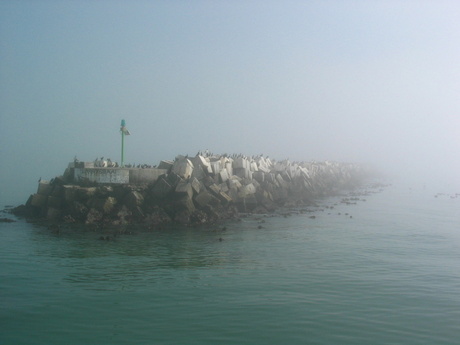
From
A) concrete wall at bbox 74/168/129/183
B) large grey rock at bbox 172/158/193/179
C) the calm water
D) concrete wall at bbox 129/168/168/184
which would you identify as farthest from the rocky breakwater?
the calm water

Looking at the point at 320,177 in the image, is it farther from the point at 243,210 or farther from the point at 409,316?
the point at 409,316

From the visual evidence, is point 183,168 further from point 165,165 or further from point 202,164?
point 202,164

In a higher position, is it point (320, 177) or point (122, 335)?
point (320, 177)

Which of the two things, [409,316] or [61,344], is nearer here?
[61,344]

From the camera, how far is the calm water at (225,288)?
726cm

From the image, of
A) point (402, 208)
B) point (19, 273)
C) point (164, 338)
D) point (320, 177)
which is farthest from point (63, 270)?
point (320, 177)

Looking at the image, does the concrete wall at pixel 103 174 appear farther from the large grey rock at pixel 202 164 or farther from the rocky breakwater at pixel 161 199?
the large grey rock at pixel 202 164

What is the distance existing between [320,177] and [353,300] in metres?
35.7

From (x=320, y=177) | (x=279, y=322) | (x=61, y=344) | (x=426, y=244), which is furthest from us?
(x=320, y=177)

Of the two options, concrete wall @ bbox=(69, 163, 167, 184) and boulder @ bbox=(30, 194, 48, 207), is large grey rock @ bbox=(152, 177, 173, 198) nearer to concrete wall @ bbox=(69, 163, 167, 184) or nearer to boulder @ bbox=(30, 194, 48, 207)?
concrete wall @ bbox=(69, 163, 167, 184)

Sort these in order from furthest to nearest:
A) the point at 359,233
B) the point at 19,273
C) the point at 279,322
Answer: the point at 359,233
the point at 19,273
the point at 279,322

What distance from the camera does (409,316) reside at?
8.06m

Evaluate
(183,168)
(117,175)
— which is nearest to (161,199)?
(183,168)

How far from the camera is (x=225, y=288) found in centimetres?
962
